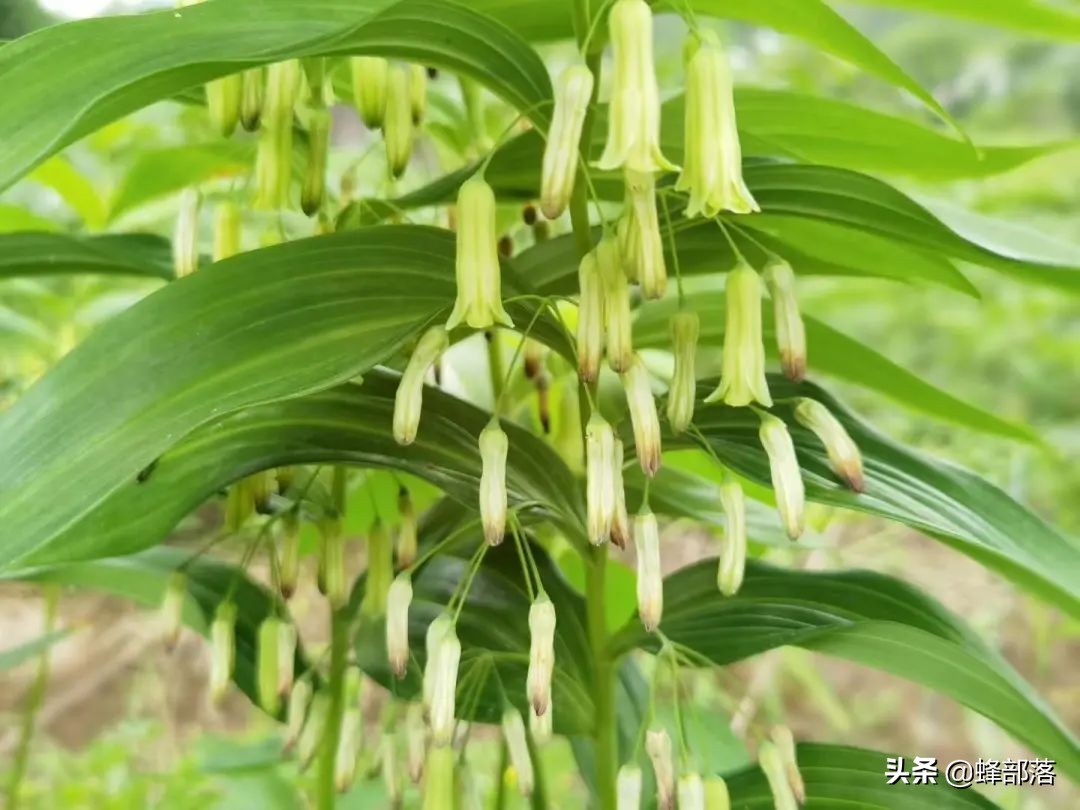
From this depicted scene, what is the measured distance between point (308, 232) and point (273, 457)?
28 centimetres

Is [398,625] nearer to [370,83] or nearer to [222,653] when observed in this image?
[222,653]

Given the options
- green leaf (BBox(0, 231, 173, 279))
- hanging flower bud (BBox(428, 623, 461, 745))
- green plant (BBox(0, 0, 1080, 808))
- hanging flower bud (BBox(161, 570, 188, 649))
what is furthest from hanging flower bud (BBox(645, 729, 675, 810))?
green leaf (BBox(0, 231, 173, 279))

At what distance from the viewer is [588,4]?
1.90ft

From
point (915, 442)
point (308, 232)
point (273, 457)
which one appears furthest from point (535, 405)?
point (915, 442)

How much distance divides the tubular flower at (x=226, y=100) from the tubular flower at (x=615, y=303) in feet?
0.75

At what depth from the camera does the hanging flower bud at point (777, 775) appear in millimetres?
590

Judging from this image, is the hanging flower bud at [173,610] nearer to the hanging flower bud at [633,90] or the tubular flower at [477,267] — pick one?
the tubular flower at [477,267]

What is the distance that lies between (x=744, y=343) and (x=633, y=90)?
0.17 metres

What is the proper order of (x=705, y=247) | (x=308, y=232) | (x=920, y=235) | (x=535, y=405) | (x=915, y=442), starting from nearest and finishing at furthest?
1. (x=920, y=235)
2. (x=705, y=247)
3. (x=308, y=232)
4. (x=535, y=405)
5. (x=915, y=442)

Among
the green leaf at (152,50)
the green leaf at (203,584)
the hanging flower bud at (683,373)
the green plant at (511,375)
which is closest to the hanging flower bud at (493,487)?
the green plant at (511,375)

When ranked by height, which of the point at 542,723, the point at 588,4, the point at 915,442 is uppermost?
the point at 915,442

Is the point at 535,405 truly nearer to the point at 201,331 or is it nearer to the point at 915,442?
the point at 201,331

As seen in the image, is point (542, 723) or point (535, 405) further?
point (535, 405)

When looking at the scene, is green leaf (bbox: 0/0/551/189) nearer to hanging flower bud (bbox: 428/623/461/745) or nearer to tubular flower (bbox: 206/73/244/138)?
tubular flower (bbox: 206/73/244/138)
